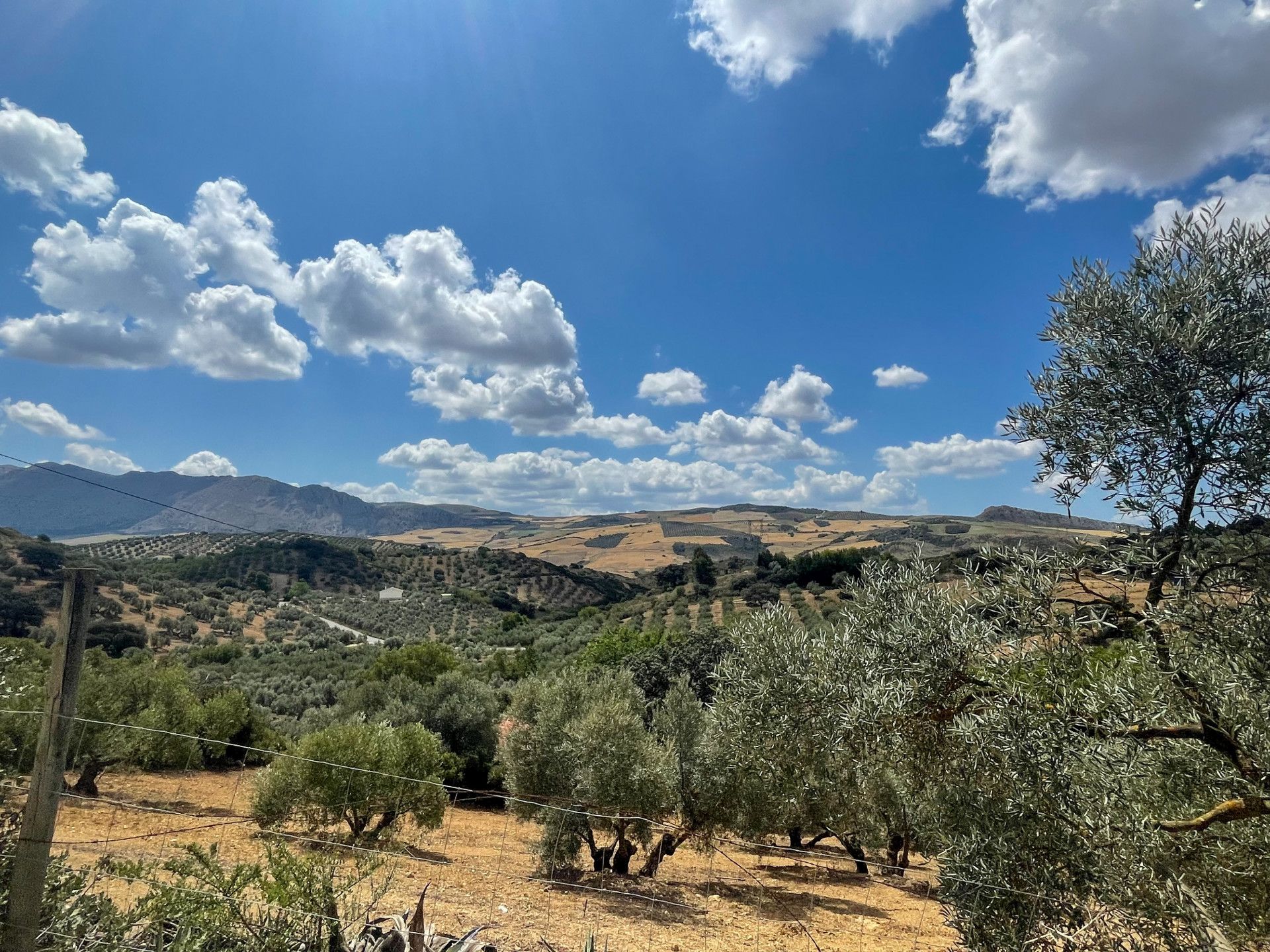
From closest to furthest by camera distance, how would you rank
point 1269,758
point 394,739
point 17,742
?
point 1269,758
point 17,742
point 394,739

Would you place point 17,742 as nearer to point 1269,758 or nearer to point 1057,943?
point 1057,943

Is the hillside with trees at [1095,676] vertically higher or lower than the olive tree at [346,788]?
higher

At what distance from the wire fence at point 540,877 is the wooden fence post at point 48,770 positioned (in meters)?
1.87

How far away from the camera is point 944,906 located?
193 inches

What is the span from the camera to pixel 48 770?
14.8 feet

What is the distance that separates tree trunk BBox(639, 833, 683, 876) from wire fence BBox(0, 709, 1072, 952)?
0.23 m

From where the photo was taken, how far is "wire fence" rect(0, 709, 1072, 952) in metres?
10.2

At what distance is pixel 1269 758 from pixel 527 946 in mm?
9280

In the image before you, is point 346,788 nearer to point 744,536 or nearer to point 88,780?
point 88,780

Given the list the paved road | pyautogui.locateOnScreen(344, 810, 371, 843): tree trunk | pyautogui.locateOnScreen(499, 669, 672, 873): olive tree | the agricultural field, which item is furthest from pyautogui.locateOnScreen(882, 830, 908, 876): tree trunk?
the agricultural field

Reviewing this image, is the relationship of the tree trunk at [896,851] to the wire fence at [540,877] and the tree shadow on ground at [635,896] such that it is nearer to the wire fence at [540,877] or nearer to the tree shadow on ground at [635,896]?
the wire fence at [540,877]

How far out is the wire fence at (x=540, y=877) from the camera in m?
10.2

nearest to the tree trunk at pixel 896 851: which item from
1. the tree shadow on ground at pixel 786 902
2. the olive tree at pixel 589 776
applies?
the tree shadow on ground at pixel 786 902

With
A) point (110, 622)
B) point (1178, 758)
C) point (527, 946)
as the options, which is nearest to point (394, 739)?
point (527, 946)
